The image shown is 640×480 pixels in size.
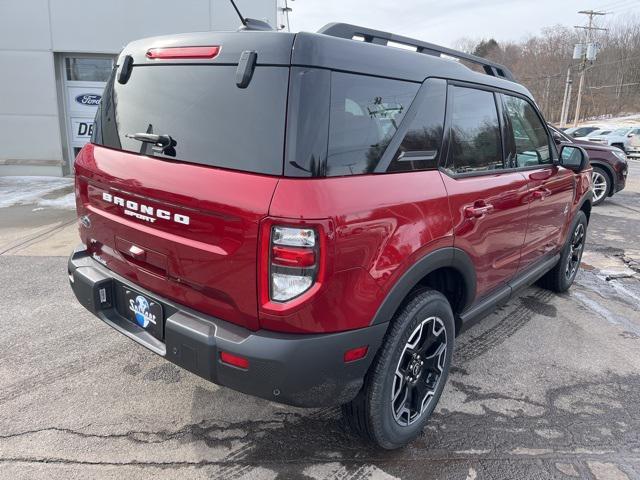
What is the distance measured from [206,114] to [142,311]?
3.24 ft

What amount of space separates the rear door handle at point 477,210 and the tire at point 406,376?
1.48ft

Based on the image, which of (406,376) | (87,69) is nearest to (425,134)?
(406,376)

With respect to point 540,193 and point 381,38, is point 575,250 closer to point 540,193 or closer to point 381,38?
point 540,193

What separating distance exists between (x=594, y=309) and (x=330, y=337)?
3.50 metres

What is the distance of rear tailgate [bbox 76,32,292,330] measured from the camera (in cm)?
187

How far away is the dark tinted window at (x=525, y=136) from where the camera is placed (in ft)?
10.3

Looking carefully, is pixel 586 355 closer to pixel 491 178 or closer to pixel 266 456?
pixel 491 178

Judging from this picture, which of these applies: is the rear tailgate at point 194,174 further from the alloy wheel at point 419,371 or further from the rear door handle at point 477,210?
the rear door handle at point 477,210

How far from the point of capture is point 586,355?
Result: 349 cm

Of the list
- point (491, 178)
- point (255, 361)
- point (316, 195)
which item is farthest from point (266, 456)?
point (491, 178)

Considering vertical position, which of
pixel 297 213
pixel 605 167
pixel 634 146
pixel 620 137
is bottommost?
pixel 634 146

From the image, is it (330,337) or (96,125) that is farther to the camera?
(96,125)

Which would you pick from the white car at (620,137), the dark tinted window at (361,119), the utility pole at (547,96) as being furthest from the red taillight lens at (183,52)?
the utility pole at (547,96)

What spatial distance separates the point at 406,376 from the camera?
7.87 ft
